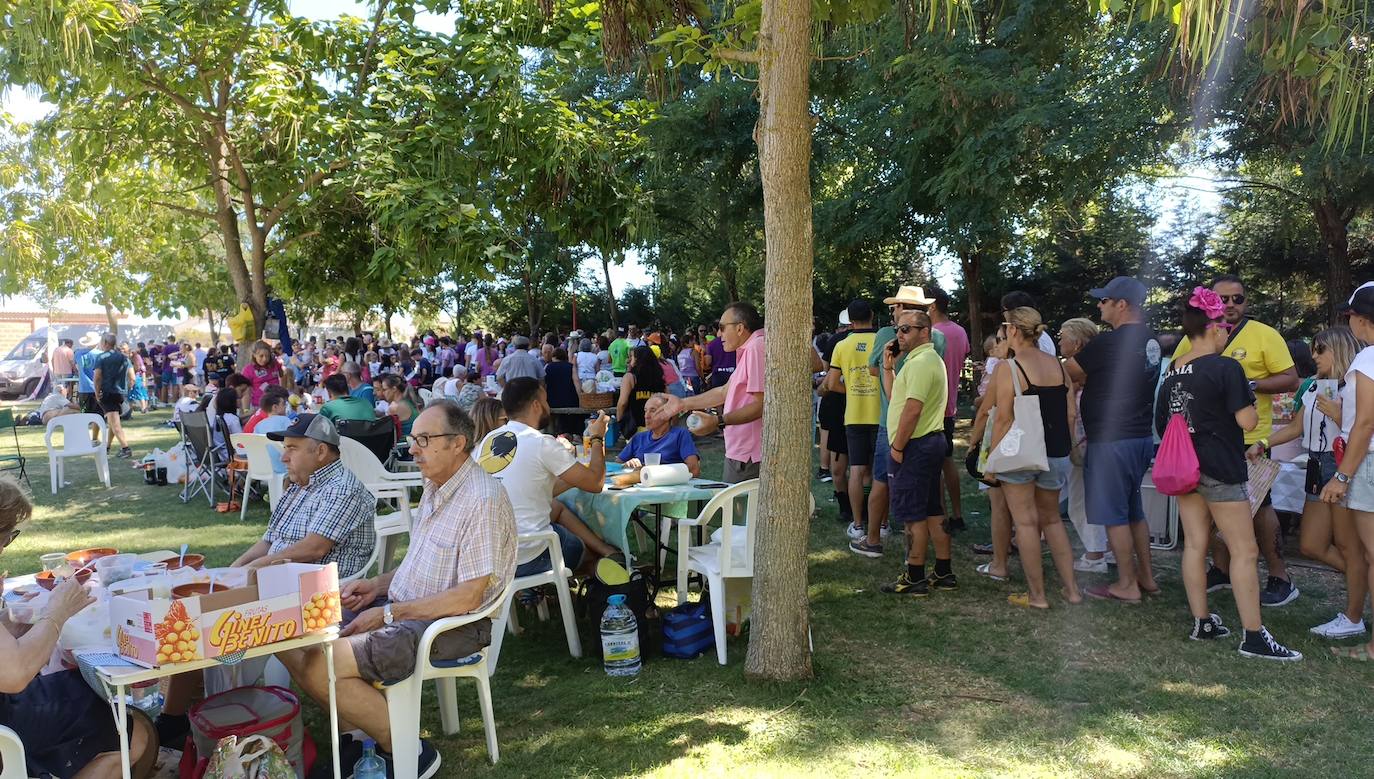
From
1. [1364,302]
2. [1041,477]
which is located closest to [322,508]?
[1041,477]

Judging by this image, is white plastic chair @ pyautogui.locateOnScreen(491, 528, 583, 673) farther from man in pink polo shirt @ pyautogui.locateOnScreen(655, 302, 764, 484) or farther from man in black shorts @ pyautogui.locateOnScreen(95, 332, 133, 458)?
man in black shorts @ pyautogui.locateOnScreen(95, 332, 133, 458)

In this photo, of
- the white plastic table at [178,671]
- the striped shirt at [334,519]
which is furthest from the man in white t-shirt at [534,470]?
the white plastic table at [178,671]

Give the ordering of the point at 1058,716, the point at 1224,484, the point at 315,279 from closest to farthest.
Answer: the point at 1058,716, the point at 1224,484, the point at 315,279

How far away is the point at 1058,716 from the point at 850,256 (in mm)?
11803

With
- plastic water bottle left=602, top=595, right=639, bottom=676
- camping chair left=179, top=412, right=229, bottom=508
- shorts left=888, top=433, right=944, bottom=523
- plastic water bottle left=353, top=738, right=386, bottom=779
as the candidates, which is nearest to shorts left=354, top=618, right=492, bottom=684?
plastic water bottle left=353, top=738, right=386, bottom=779

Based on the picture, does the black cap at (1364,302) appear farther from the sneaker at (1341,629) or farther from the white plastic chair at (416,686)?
the white plastic chair at (416,686)

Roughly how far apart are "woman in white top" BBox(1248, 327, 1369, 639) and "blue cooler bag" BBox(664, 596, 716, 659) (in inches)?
120

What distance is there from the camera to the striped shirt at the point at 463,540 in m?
3.38

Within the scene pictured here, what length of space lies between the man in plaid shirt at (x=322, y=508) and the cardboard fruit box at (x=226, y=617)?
3.09 ft

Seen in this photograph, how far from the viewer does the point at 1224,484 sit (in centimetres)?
436

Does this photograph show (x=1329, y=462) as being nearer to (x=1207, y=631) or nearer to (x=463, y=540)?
(x=1207, y=631)

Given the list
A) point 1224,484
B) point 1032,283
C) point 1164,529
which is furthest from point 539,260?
point 1224,484

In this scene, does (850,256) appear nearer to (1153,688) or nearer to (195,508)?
(195,508)

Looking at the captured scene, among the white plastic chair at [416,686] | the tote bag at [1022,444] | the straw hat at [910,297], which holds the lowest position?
the white plastic chair at [416,686]
